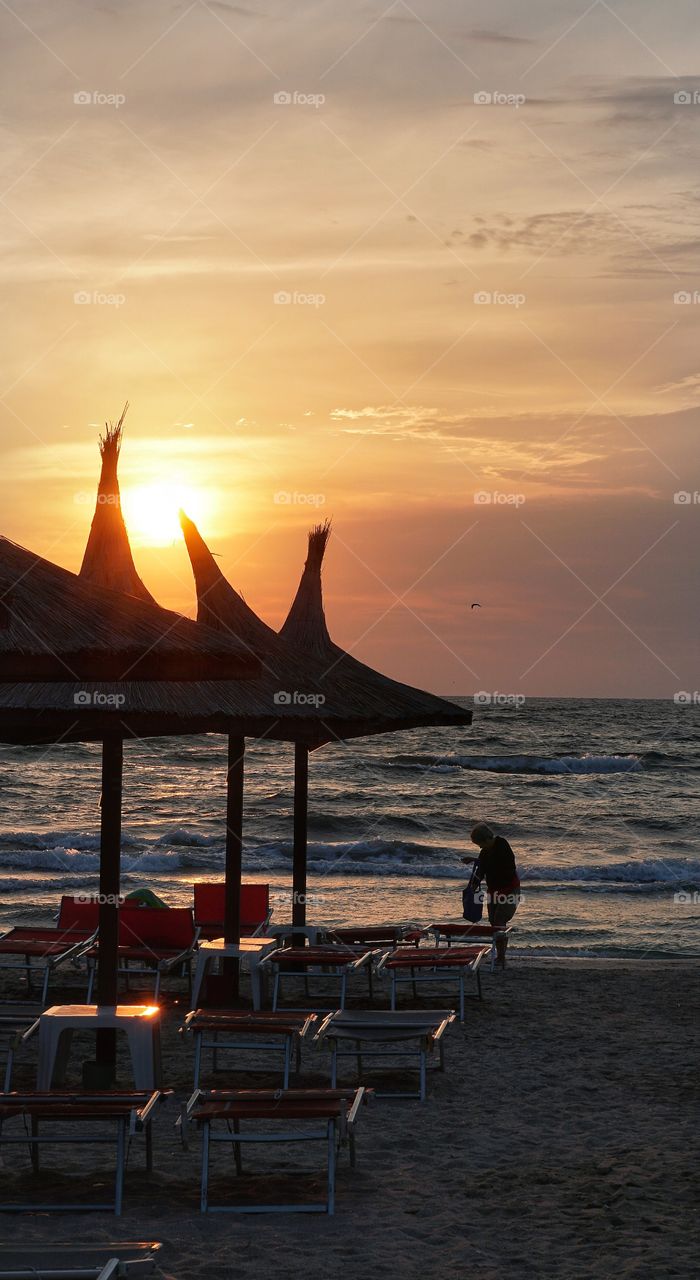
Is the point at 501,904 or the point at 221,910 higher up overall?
the point at 501,904

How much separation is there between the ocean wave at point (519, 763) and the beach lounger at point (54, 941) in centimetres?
3897

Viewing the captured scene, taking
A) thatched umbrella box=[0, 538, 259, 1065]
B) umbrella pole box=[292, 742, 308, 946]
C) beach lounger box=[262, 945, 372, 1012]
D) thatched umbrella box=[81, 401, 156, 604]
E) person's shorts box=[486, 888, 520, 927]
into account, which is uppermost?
thatched umbrella box=[81, 401, 156, 604]

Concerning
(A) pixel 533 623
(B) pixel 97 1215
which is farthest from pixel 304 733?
(A) pixel 533 623

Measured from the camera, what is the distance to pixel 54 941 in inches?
425

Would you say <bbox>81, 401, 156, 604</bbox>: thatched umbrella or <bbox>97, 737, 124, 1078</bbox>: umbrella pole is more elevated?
<bbox>81, 401, 156, 604</bbox>: thatched umbrella

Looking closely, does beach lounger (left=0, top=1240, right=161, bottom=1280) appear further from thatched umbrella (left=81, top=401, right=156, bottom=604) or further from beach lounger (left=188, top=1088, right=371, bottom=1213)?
thatched umbrella (left=81, top=401, right=156, bottom=604)

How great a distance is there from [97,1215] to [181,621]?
8.75 ft

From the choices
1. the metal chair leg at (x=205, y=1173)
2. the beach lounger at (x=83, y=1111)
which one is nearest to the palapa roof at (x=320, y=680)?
the beach lounger at (x=83, y=1111)

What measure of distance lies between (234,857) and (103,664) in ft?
15.0

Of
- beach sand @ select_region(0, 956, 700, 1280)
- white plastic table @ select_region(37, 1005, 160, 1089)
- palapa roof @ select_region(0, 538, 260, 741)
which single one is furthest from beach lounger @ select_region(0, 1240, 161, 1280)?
white plastic table @ select_region(37, 1005, 160, 1089)

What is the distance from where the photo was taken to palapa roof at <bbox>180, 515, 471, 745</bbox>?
9.60 m

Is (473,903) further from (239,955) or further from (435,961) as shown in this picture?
(239,955)

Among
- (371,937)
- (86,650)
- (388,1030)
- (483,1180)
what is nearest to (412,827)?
(371,937)

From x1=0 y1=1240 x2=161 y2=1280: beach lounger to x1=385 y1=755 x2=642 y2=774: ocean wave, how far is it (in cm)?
4625
